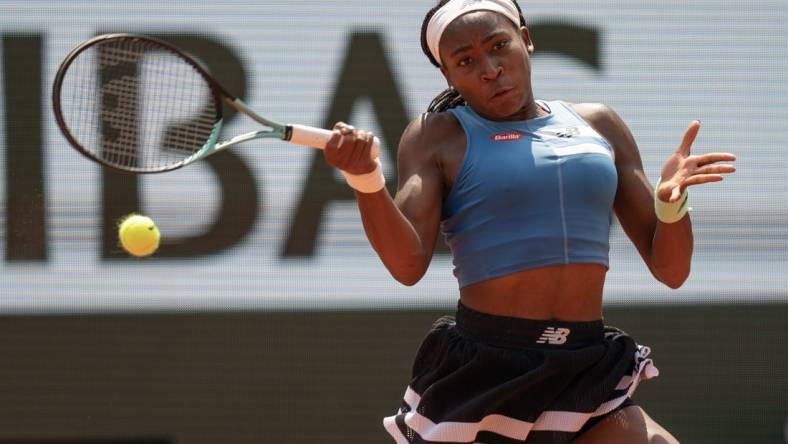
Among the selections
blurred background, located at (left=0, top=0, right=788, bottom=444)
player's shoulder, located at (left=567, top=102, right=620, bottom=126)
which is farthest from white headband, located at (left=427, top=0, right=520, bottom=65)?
blurred background, located at (left=0, top=0, right=788, bottom=444)

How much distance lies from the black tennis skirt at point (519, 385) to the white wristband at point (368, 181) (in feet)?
1.42

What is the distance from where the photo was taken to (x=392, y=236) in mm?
2471

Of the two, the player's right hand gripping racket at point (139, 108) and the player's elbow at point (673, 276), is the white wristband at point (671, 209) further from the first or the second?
the player's right hand gripping racket at point (139, 108)

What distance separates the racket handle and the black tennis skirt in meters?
0.50

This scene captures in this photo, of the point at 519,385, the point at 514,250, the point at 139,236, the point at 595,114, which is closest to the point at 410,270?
the point at 514,250

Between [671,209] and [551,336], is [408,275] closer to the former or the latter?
[551,336]

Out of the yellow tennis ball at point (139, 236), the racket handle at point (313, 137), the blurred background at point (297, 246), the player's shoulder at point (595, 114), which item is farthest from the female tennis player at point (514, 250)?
the blurred background at point (297, 246)

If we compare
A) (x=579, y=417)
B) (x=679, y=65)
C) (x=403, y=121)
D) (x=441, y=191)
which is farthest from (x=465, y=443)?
(x=679, y=65)

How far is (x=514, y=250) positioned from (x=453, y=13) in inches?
22.4

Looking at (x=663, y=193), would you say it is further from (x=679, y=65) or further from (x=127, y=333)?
(x=127, y=333)

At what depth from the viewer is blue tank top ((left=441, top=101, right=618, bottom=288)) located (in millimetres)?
2611

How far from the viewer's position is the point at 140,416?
4.73m

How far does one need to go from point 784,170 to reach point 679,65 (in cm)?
60

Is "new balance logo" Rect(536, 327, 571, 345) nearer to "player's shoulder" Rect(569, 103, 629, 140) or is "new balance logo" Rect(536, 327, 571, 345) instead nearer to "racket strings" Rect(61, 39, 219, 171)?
"player's shoulder" Rect(569, 103, 629, 140)
